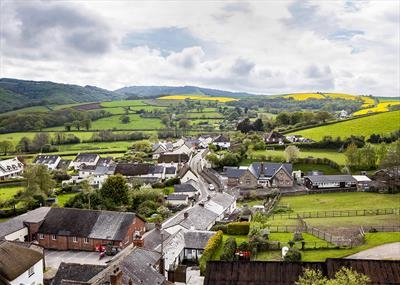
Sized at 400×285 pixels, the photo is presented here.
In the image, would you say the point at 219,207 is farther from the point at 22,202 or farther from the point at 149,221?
the point at 22,202

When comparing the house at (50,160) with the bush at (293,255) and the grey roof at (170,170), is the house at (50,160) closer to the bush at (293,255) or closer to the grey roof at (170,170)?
the grey roof at (170,170)

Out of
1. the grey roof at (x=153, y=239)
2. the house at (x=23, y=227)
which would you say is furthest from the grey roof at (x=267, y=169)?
the house at (x=23, y=227)

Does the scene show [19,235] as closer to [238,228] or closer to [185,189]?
[238,228]

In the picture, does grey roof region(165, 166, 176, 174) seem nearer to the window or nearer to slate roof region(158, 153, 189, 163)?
slate roof region(158, 153, 189, 163)

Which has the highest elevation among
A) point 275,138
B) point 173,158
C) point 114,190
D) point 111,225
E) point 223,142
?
point 275,138

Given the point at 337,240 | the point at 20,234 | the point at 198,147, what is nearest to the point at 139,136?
the point at 198,147

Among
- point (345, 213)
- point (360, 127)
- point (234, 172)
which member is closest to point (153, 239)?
point (345, 213)

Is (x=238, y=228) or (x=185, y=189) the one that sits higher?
(x=238, y=228)
